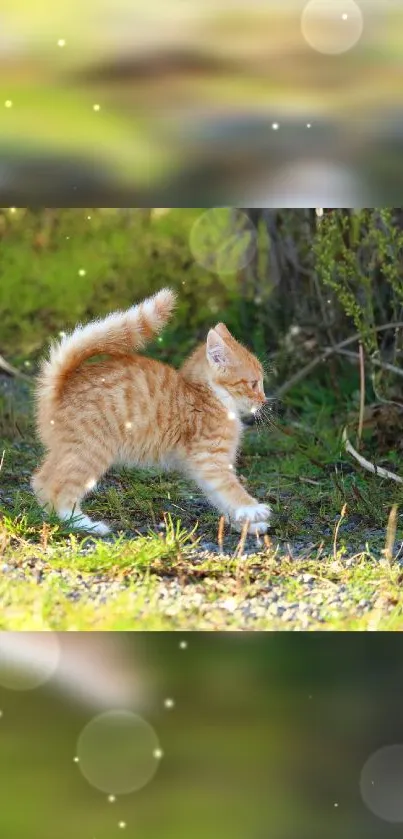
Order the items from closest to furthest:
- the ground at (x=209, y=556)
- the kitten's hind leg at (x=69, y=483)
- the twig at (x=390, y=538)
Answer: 1. the ground at (x=209, y=556)
2. the twig at (x=390, y=538)
3. the kitten's hind leg at (x=69, y=483)

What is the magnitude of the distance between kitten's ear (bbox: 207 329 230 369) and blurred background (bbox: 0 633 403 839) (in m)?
1.48

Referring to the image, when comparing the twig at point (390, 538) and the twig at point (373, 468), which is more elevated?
the twig at point (373, 468)

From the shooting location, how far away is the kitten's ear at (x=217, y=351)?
10.1 feet

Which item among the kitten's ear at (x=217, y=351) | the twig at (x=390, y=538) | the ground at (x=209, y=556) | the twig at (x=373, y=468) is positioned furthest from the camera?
the twig at (x=373, y=468)

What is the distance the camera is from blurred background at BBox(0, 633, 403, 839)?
165 cm

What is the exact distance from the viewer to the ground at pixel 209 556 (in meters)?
2.12

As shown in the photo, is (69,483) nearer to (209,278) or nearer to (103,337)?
(103,337)
